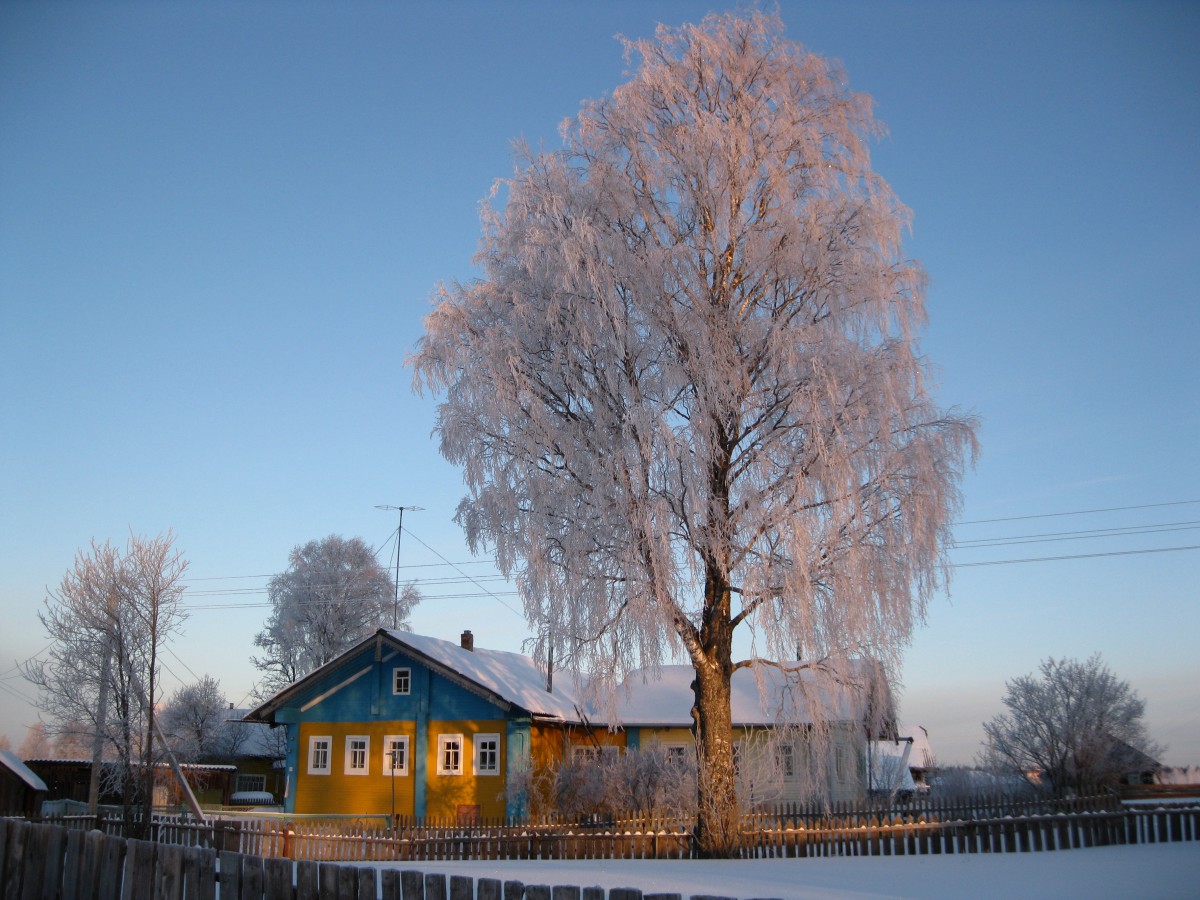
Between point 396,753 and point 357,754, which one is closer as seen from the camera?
point 396,753

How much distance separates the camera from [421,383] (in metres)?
18.1

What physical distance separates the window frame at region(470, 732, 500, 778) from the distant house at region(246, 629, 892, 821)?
3 cm

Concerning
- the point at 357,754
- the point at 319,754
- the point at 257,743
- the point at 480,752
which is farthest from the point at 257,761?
the point at 480,752

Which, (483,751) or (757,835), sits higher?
(483,751)

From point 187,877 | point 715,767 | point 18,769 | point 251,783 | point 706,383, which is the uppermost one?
point 706,383

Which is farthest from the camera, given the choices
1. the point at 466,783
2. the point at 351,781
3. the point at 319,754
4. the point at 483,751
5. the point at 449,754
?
the point at 319,754

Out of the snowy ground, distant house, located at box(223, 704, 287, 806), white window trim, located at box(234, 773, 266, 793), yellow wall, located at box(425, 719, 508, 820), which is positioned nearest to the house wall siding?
yellow wall, located at box(425, 719, 508, 820)

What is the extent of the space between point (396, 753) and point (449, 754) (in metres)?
1.86

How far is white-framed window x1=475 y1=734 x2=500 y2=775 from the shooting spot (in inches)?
1171

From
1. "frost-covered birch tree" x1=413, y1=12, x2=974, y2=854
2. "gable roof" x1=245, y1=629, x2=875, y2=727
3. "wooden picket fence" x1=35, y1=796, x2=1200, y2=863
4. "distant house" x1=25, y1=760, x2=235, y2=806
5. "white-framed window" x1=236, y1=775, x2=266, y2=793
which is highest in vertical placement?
"frost-covered birch tree" x1=413, y1=12, x2=974, y2=854

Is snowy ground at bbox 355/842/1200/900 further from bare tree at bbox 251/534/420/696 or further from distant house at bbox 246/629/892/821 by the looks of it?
bare tree at bbox 251/534/420/696

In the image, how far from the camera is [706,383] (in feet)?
51.2

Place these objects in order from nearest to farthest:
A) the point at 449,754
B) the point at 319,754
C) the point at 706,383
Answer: the point at 706,383 → the point at 449,754 → the point at 319,754

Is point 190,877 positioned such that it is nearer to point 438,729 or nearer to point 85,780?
point 438,729
